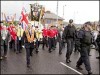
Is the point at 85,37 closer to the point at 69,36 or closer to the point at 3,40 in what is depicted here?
the point at 69,36

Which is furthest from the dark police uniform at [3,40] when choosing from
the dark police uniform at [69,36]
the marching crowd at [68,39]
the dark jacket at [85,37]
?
the dark jacket at [85,37]

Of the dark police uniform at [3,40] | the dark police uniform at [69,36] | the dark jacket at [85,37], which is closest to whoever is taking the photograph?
the dark jacket at [85,37]

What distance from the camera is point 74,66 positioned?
12953 millimetres

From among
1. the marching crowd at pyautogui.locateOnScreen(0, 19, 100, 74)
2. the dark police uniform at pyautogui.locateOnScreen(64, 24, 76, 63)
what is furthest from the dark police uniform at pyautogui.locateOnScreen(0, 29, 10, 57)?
the dark police uniform at pyautogui.locateOnScreen(64, 24, 76, 63)

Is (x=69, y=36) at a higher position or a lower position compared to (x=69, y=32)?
lower

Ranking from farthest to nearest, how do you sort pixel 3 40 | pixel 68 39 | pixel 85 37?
pixel 3 40, pixel 68 39, pixel 85 37

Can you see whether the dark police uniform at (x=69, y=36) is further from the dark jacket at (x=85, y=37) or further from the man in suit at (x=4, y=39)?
the man in suit at (x=4, y=39)

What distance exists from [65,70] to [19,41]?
828 cm

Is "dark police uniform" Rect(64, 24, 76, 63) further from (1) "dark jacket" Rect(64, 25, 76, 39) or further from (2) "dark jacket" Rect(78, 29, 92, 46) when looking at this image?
(2) "dark jacket" Rect(78, 29, 92, 46)

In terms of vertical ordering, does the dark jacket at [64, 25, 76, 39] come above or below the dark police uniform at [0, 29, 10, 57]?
above

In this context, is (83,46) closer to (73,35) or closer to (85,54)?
(85,54)

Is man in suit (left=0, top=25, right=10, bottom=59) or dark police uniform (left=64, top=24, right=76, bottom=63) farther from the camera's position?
man in suit (left=0, top=25, right=10, bottom=59)

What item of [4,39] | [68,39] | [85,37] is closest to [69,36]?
[68,39]

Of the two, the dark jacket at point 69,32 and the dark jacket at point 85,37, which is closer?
the dark jacket at point 85,37
